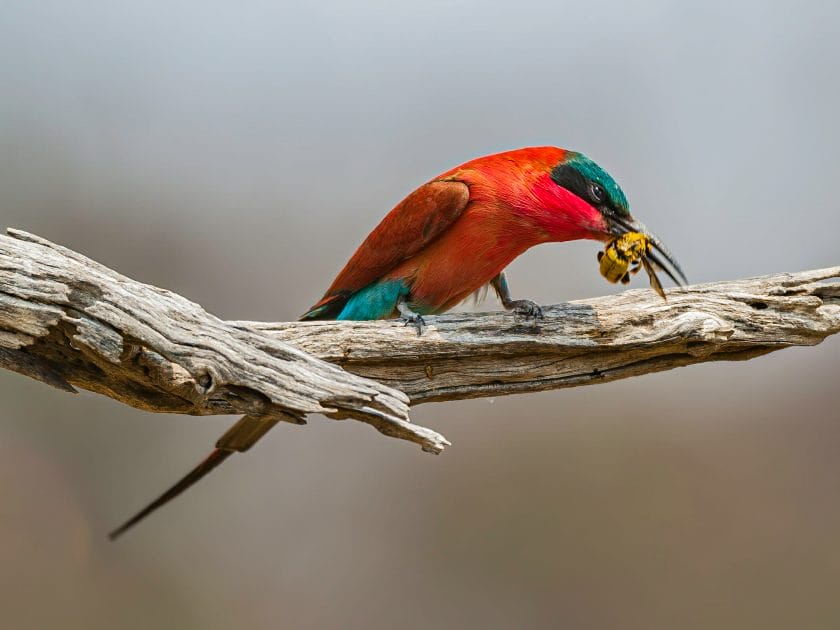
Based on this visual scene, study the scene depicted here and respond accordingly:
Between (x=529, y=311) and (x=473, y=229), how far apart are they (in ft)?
0.96

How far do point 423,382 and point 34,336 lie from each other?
0.96m

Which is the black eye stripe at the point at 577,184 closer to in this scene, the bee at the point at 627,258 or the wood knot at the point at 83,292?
the bee at the point at 627,258

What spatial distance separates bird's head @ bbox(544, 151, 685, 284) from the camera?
7.78 ft

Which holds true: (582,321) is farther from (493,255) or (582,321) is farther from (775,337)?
(775,337)

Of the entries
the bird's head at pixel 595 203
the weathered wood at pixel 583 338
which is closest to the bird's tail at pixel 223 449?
the weathered wood at pixel 583 338

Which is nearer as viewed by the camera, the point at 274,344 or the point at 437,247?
the point at 274,344

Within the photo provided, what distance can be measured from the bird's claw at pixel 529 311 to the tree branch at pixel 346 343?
29 mm

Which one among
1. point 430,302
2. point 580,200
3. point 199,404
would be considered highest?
point 580,200

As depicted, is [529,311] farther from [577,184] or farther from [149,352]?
[149,352]

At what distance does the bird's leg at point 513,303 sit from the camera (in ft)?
7.80

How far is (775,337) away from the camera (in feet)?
7.92

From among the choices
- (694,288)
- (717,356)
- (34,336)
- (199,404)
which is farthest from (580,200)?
(34,336)

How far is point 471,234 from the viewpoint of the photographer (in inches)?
98.1

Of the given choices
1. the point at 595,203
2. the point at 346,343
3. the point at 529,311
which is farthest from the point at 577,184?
the point at 346,343
